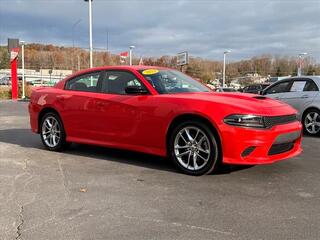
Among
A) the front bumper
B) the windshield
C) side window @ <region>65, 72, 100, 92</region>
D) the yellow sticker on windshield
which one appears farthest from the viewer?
side window @ <region>65, 72, 100, 92</region>

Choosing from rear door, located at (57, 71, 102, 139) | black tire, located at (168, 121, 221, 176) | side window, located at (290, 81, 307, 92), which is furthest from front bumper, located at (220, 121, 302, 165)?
side window, located at (290, 81, 307, 92)

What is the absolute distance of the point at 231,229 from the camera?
13.4ft

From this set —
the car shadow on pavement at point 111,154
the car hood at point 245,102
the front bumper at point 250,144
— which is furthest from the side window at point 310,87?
Answer: the front bumper at point 250,144

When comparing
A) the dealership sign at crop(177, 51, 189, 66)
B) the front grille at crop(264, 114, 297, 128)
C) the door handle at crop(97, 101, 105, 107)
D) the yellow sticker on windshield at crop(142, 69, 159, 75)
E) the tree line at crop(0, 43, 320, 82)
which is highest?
the tree line at crop(0, 43, 320, 82)

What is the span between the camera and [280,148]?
20.1ft

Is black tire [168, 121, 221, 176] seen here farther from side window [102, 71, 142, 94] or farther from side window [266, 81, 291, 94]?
side window [266, 81, 291, 94]

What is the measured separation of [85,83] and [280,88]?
19.0 ft

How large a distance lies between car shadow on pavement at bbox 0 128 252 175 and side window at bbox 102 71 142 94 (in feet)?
3.61

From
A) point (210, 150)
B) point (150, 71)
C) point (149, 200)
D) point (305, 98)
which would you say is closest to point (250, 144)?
point (210, 150)

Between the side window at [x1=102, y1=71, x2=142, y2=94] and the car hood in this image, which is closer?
the car hood

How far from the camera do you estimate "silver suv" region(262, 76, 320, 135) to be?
1057 cm

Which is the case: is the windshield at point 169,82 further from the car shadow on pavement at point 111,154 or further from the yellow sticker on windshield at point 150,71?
the car shadow on pavement at point 111,154

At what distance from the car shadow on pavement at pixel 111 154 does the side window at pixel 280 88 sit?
208 inches

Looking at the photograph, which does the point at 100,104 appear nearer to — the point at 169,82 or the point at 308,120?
the point at 169,82
